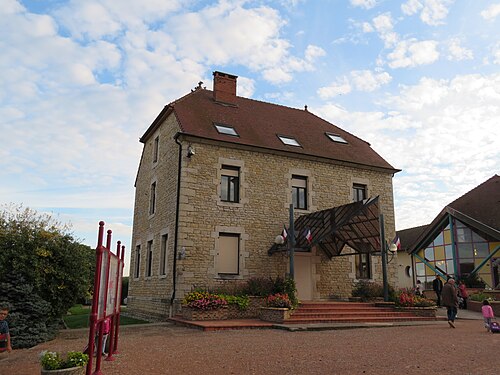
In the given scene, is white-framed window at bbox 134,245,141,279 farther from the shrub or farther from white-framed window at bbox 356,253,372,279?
white-framed window at bbox 356,253,372,279

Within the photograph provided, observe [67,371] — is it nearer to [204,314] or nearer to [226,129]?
[204,314]

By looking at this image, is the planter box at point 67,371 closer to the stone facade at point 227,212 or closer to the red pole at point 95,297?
the red pole at point 95,297

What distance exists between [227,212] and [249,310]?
347 centimetres

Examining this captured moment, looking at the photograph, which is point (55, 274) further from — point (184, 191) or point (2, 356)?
point (184, 191)

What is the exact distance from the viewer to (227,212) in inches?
595

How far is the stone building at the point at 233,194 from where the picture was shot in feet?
47.8

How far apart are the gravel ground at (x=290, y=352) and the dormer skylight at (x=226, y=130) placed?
25.4ft

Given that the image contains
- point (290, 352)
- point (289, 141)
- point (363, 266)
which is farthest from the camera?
point (289, 141)

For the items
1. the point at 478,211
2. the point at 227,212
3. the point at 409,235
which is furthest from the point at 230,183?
the point at 409,235

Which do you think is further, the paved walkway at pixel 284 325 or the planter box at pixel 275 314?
the planter box at pixel 275 314

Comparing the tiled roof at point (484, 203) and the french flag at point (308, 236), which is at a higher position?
the tiled roof at point (484, 203)

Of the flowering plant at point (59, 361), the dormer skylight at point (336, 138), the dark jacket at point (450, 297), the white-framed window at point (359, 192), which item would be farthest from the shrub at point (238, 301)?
the dormer skylight at point (336, 138)

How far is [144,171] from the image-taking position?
65.2 ft

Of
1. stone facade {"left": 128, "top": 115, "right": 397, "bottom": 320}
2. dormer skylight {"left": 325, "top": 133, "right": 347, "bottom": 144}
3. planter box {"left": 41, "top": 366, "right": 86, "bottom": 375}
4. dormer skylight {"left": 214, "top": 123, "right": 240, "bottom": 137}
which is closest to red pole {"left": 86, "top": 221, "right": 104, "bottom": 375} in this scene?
planter box {"left": 41, "top": 366, "right": 86, "bottom": 375}
